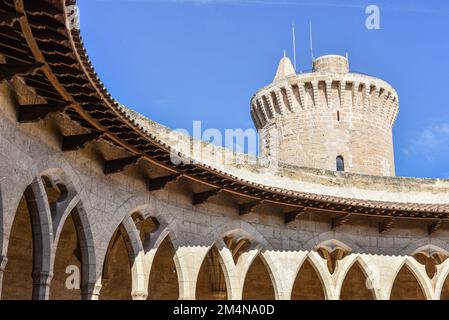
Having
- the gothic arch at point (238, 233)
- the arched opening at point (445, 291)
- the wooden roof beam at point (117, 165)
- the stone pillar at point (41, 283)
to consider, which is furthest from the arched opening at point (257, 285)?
the stone pillar at point (41, 283)

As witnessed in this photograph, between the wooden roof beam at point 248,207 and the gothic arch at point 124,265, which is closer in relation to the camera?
the gothic arch at point 124,265

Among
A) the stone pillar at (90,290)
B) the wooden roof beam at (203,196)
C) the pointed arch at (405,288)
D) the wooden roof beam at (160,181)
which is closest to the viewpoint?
the stone pillar at (90,290)

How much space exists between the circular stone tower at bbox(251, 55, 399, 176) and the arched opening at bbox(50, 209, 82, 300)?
1480cm

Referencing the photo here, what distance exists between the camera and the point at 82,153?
43.5 feet

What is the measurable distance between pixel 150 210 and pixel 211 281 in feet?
18.0

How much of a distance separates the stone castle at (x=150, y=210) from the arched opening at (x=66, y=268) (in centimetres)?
4

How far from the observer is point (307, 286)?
22.6 metres

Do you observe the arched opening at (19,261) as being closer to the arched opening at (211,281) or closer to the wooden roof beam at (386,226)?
the arched opening at (211,281)

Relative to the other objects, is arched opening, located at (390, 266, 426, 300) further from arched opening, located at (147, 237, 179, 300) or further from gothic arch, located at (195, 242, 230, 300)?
arched opening, located at (147, 237, 179, 300)

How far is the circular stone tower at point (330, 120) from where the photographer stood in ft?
102
